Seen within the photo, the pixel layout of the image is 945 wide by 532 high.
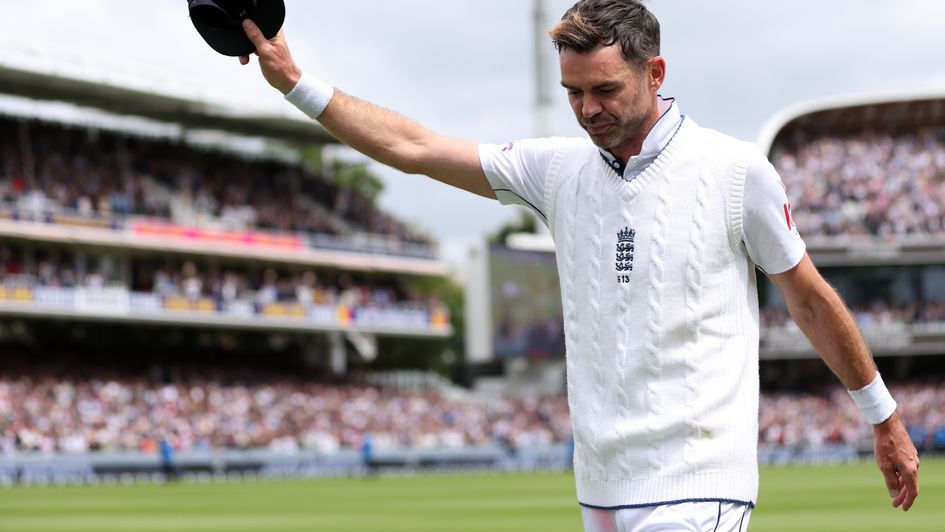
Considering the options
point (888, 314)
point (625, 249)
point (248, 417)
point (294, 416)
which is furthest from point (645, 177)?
point (888, 314)

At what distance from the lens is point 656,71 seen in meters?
3.87

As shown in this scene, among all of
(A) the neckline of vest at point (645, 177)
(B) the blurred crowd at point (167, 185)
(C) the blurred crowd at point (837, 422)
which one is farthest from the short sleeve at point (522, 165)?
(B) the blurred crowd at point (167, 185)

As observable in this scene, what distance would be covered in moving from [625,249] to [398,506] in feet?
58.0

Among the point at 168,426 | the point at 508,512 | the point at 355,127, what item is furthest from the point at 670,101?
the point at 168,426

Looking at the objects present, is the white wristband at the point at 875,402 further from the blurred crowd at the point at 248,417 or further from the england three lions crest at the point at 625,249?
the blurred crowd at the point at 248,417

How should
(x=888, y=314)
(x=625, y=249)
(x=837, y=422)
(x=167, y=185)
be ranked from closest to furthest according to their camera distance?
1. (x=625, y=249)
2. (x=837, y=422)
3. (x=167, y=185)
4. (x=888, y=314)

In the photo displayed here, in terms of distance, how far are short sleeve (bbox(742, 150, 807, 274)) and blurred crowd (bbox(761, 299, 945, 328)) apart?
5087 centimetres

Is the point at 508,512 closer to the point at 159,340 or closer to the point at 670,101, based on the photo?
the point at 670,101

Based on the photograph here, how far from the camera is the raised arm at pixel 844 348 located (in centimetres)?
390

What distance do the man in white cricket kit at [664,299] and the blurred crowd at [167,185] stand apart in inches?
1589

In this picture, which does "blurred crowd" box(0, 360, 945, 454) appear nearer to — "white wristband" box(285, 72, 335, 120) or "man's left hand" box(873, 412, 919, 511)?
"white wristband" box(285, 72, 335, 120)

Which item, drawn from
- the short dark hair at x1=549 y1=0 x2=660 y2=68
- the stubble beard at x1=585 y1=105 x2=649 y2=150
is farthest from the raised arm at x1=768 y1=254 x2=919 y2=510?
the short dark hair at x1=549 y1=0 x2=660 y2=68

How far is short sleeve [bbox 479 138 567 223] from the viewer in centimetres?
422

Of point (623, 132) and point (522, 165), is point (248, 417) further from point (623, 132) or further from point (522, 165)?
point (623, 132)
